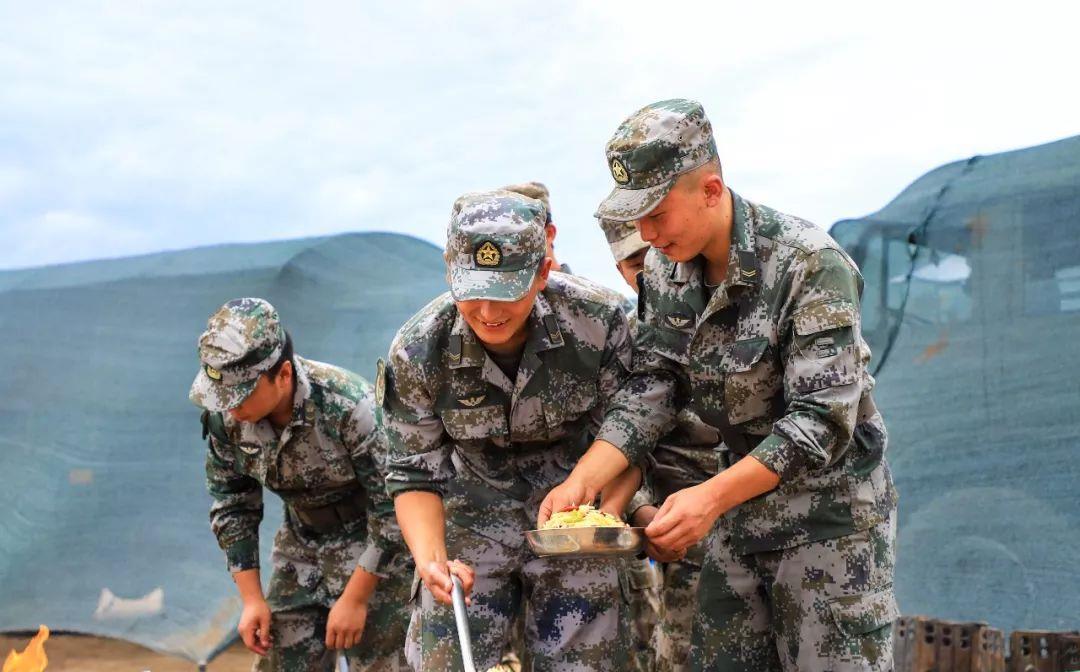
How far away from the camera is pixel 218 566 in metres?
8.44

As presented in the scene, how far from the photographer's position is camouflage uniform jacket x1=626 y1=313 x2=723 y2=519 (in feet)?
14.6

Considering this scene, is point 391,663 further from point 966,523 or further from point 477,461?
point 966,523

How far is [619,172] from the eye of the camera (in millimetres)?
3281

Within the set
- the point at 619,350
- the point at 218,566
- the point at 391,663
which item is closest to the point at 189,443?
the point at 218,566

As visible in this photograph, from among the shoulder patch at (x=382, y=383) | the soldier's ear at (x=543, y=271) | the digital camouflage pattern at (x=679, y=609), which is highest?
the soldier's ear at (x=543, y=271)

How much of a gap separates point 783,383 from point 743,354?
0.13 metres

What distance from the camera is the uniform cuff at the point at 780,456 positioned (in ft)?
10.3

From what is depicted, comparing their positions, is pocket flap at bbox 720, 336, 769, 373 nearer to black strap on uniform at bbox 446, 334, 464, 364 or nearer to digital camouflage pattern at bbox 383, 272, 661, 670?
digital camouflage pattern at bbox 383, 272, 661, 670

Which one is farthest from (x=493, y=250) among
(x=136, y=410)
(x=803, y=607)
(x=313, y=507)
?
(x=136, y=410)

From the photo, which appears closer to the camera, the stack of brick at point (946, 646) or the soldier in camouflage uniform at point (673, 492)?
the soldier in camouflage uniform at point (673, 492)

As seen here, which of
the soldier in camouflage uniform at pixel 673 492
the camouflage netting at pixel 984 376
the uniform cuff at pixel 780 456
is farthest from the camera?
the camouflage netting at pixel 984 376

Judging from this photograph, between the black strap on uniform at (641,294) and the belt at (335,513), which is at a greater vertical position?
the black strap on uniform at (641,294)

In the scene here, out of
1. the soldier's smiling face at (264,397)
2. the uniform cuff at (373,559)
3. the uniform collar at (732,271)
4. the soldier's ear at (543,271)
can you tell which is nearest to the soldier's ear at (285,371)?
the soldier's smiling face at (264,397)

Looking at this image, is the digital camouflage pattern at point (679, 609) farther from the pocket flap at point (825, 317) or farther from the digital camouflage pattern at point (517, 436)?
the pocket flap at point (825, 317)
